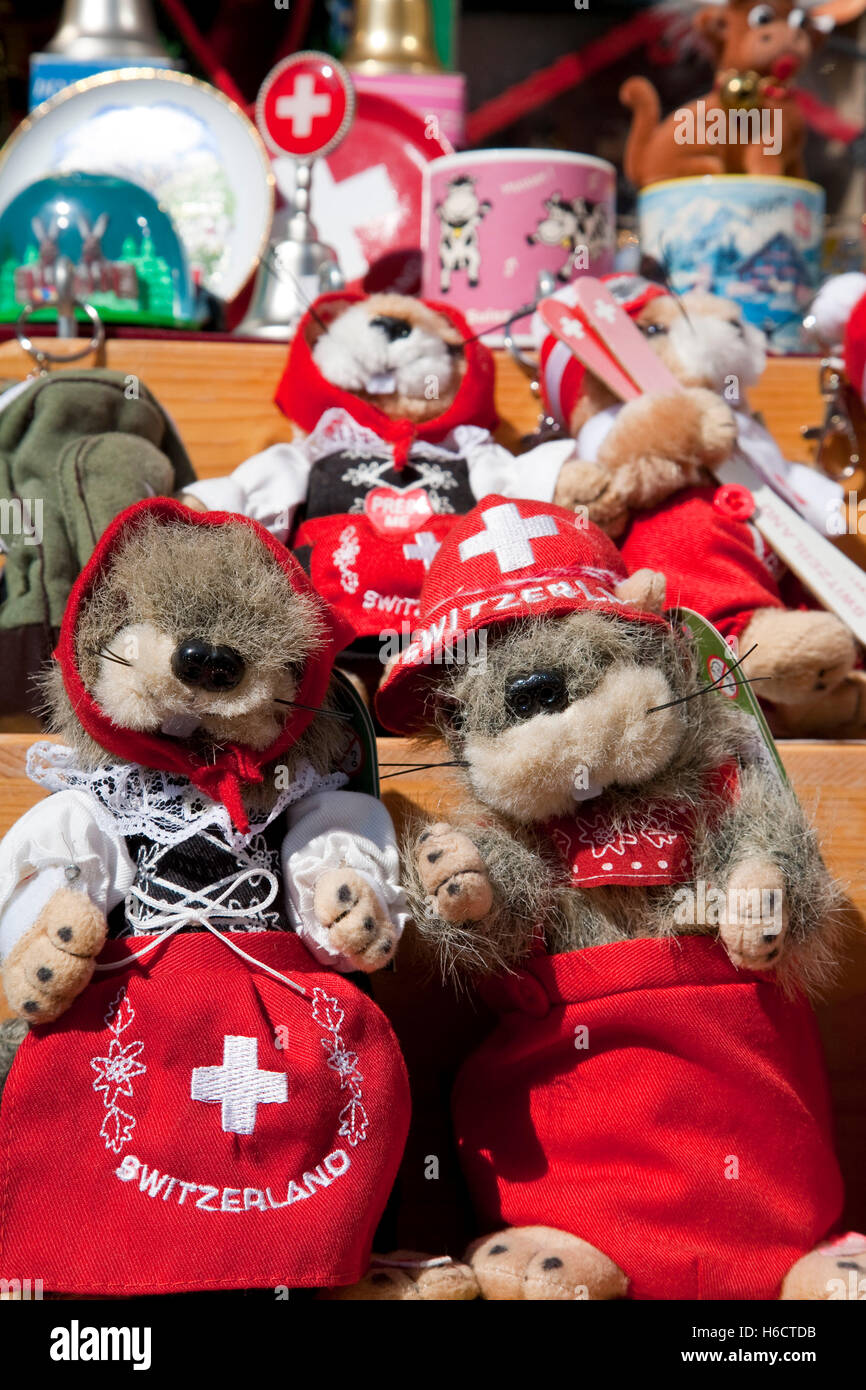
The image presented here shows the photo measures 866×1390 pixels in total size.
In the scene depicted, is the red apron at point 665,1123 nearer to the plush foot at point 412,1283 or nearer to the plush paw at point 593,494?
the plush foot at point 412,1283

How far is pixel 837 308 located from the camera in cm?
152

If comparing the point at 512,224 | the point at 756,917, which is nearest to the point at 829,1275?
the point at 756,917

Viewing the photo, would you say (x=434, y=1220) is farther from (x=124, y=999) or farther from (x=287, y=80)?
(x=287, y=80)

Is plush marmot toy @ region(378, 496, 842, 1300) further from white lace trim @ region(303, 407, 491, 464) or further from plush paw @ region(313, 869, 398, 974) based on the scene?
white lace trim @ region(303, 407, 491, 464)

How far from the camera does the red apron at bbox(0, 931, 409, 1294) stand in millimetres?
841

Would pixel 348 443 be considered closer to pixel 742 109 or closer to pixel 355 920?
pixel 355 920

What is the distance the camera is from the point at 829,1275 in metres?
0.92

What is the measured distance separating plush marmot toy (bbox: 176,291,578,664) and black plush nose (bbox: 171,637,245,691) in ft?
1.23

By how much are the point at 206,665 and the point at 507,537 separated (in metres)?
0.26

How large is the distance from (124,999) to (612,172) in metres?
1.23

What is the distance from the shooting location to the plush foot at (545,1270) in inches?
35.2

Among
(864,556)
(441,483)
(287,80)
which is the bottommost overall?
(864,556)

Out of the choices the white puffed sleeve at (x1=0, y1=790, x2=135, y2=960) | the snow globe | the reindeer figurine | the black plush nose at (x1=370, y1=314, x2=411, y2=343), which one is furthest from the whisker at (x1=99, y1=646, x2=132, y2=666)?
the reindeer figurine
